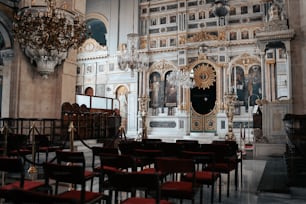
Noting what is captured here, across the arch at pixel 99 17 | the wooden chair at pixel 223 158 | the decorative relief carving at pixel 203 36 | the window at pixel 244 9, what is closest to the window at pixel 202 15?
the decorative relief carving at pixel 203 36

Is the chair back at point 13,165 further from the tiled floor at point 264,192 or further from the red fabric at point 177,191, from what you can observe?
the tiled floor at point 264,192

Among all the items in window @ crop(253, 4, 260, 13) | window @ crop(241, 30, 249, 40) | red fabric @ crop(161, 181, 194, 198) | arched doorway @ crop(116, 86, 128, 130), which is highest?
window @ crop(253, 4, 260, 13)

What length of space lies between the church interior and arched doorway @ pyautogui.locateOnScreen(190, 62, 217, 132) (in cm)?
6

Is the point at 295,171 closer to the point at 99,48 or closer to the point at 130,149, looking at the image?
the point at 130,149

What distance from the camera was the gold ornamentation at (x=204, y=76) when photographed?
1686 centimetres

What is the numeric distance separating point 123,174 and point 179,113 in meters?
14.8

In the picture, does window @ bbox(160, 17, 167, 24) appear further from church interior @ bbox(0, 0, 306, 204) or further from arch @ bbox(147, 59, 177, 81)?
arch @ bbox(147, 59, 177, 81)

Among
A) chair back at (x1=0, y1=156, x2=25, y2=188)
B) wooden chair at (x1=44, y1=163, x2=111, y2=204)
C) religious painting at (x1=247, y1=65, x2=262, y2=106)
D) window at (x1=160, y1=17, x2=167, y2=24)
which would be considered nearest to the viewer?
wooden chair at (x1=44, y1=163, x2=111, y2=204)

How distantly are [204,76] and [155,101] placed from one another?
3.53m

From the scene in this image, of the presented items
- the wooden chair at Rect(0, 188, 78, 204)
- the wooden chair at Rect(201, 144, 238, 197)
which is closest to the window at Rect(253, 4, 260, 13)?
the wooden chair at Rect(201, 144, 238, 197)

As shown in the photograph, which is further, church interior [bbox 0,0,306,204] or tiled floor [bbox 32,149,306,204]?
tiled floor [bbox 32,149,306,204]

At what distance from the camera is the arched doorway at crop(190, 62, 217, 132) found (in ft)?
54.9

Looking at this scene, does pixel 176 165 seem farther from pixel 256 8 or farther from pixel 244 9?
pixel 244 9

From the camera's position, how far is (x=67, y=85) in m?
10.9
